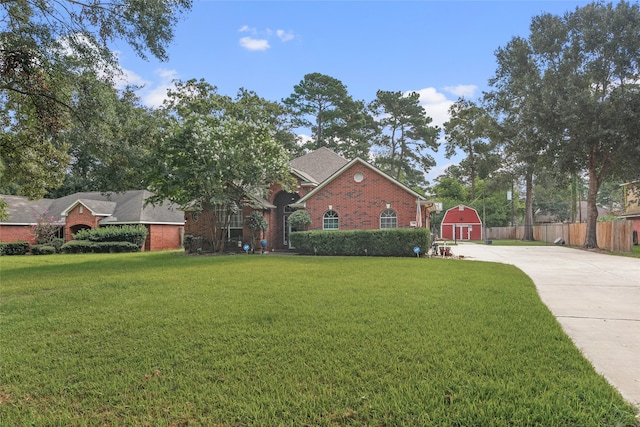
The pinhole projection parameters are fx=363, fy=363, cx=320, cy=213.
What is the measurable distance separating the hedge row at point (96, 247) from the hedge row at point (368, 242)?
13.5m

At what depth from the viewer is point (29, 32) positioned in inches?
283

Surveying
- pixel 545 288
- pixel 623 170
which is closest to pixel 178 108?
pixel 545 288

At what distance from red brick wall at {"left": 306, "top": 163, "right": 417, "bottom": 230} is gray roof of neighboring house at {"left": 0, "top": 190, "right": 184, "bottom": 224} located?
1199cm

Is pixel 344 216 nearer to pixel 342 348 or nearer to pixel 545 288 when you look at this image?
pixel 545 288

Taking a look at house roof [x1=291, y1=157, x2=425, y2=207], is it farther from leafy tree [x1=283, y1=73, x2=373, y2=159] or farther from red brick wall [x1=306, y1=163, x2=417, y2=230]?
leafy tree [x1=283, y1=73, x2=373, y2=159]

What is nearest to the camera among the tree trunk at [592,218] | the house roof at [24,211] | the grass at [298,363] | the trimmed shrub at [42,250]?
the grass at [298,363]

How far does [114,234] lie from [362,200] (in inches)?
677

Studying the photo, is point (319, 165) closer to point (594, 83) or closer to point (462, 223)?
point (594, 83)

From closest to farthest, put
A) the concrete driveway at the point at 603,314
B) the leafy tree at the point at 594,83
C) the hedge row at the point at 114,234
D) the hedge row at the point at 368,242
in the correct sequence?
the concrete driveway at the point at 603,314, the hedge row at the point at 368,242, the leafy tree at the point at 594,83, the hedge row at the point at 114,234

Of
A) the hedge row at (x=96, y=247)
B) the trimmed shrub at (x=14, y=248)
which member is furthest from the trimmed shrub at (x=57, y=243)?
the trimmed shrub at (x=14, y=248)

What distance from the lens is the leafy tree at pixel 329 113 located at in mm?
39125

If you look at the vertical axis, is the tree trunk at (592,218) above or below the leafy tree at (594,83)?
below

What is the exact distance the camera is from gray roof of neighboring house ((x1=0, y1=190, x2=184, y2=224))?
26.4 metres

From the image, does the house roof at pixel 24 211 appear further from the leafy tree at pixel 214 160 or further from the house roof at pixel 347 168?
the house roof at pixel 347 168
